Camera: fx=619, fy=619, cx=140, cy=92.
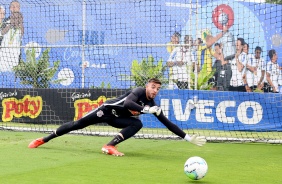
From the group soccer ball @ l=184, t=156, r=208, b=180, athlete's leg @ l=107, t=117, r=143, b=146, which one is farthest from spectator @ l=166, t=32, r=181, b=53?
soccer ball @ l=184, t=156, r=208, b=180

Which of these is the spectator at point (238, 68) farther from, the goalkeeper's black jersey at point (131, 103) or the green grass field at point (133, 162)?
the goalkeeper's black jersey at point (131, 103)

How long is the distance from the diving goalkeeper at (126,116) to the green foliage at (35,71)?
23.7 feet

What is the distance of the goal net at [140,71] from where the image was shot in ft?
47.5

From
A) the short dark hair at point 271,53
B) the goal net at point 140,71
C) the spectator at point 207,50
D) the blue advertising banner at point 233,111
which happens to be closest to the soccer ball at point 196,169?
the goal net at point 140,71

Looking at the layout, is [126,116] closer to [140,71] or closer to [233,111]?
[233,111]

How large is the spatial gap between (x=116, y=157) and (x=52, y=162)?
1244mm

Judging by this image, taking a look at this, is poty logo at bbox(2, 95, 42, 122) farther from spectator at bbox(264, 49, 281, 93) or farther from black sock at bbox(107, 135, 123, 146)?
spectator at bbox(264, 49, 281, 93)

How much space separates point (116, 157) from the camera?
970 cm

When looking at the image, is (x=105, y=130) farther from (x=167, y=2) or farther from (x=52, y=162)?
(x=52, y=162)

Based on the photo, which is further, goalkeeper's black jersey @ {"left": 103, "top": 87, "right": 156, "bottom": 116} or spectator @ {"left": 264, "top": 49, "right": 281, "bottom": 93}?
spectator @ {"left": 264, "top": 49, "right": 281, "bottom": 93}

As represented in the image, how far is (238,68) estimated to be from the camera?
2292 cm

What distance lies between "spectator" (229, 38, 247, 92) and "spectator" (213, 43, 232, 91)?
0.19 metres

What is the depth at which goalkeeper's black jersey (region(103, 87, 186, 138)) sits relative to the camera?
Answer: 9.83 meters

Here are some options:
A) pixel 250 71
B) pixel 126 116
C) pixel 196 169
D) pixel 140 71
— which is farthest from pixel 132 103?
pixel 250 71
